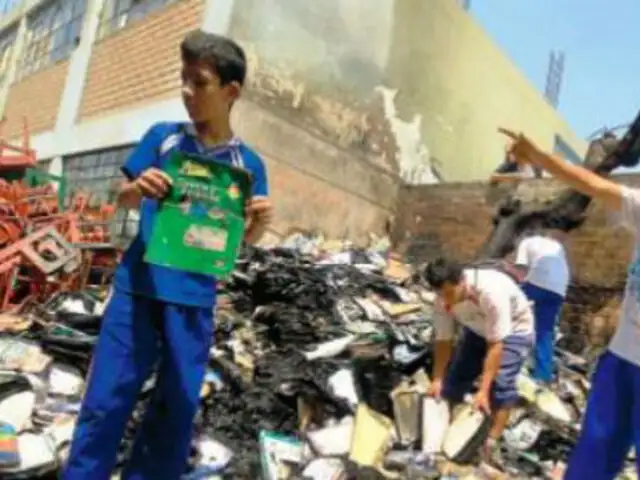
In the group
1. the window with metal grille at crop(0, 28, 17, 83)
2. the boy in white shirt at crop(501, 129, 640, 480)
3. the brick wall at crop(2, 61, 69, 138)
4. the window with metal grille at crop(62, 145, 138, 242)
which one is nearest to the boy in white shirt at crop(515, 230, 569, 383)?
the boy in white shirt at crop(501, 129, 640, 480)

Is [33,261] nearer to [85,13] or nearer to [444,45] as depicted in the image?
[85,13]

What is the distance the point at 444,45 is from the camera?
13.4 meters

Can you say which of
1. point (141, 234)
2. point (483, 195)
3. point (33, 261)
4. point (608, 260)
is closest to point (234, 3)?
point (483, 195)

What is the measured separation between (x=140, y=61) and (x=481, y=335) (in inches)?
330

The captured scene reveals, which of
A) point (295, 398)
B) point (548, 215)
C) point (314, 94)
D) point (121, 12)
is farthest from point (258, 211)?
point (121, 12)

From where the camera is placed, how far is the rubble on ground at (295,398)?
3271mm

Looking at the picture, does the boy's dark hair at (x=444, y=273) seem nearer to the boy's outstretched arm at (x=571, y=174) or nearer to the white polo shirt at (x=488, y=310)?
the white polo shirt at (x=488, y=310)

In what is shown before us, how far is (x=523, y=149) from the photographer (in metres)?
2.16

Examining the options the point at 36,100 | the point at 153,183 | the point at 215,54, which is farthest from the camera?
the point at 36,100

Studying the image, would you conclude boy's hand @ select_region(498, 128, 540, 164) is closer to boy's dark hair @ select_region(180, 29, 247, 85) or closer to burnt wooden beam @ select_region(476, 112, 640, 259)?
boy's dark hair @ select_region(180, 29, 247, 85)

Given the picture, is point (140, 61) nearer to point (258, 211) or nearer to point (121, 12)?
point (121, 12)

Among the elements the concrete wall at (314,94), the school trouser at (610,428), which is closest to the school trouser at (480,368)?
the school trouser at (610,428)

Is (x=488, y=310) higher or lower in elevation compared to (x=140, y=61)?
lower

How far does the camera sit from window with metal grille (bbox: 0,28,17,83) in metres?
16.7
